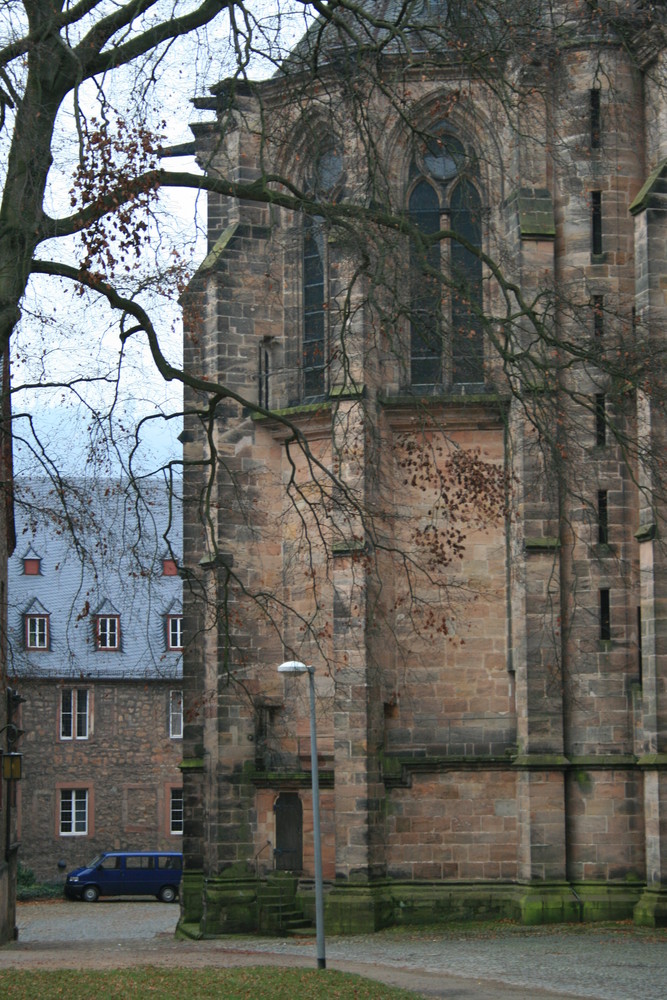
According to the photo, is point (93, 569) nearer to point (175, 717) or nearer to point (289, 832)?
point (289, 832)

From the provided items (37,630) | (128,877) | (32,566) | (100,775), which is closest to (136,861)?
(128,877)

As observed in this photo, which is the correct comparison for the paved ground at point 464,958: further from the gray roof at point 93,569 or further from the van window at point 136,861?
the van window at point 136,861

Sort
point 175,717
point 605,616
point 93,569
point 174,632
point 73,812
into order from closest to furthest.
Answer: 1. point 93,569
2. point 605,616
3. point 73,812
4. point 175,717
5. point 174,632

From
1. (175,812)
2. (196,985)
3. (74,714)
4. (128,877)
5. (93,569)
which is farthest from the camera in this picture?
(175,812)

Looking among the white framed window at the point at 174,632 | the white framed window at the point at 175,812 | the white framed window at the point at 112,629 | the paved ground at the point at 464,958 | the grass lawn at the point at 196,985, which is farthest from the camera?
the white framed window at the point at 174,632

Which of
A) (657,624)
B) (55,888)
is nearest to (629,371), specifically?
(657,624)

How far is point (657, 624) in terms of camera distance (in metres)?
23.5

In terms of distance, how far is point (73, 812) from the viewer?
4891 cm

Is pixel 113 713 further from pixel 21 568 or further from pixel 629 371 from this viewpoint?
pixel 629 371

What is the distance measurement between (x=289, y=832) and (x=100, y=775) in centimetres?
2477

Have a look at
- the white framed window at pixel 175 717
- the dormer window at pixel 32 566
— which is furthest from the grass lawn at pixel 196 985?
the dormer window at pixel 32 566

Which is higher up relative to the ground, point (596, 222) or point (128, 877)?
point (596, 222)

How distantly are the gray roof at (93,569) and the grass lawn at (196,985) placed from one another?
277 centimetres

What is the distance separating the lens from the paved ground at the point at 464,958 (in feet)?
59.4
